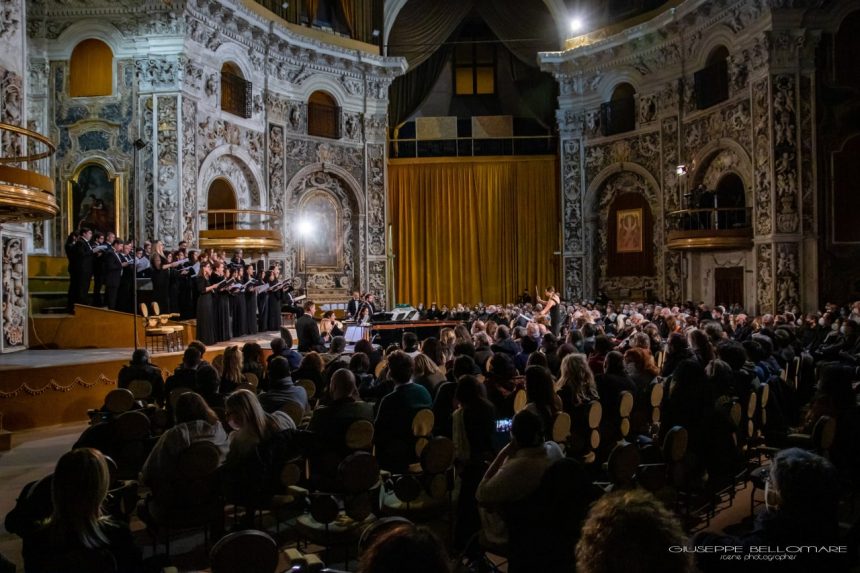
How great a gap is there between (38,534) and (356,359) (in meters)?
4.38

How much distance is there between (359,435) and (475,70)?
976 inches

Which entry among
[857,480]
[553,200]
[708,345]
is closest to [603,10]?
[553,200]

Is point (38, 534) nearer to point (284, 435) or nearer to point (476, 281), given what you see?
point (284, 435)

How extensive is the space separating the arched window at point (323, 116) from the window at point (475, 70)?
245 inches

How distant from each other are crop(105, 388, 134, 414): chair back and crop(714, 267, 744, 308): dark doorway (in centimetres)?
1626

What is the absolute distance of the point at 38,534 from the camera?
306cm

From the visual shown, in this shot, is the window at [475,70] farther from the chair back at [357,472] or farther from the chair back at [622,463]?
the chair back at [357,472]

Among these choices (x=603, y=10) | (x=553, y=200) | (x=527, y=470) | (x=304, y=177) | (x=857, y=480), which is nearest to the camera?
(x=527, y=470)

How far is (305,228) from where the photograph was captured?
22969mm

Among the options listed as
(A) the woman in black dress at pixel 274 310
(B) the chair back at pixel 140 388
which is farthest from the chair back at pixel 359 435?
(A) the woman in black dress at pixel 274 310

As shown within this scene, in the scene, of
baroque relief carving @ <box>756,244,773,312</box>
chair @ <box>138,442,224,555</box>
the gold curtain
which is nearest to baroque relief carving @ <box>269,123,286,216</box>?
the gold curtain

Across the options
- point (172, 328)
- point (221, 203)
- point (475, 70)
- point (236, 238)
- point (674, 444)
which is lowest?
point (674, 444)

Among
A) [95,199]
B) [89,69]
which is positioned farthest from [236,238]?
[89,69]

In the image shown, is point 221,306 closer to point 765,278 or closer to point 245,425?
point 245,425
